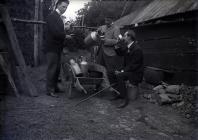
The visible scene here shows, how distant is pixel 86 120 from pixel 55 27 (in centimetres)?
234

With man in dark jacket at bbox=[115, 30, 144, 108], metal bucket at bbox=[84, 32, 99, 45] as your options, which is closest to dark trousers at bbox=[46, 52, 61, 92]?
metal bucket at bbox=[84, 32, 99, 45]

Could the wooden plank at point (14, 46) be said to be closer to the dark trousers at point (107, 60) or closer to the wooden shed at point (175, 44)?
the dark trousers at point (107, 60)

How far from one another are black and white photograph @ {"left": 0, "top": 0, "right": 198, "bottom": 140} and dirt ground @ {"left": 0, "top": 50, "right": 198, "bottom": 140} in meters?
0.01

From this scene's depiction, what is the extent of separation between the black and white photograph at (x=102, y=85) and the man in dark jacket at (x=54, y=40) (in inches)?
0.9

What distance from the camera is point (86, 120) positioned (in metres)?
4.43

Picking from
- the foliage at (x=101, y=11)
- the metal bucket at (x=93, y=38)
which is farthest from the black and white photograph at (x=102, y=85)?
the foliage at (x=101, y=11)

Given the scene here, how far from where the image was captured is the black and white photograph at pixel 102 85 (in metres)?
4.07

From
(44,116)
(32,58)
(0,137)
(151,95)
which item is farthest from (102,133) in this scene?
(32,58)

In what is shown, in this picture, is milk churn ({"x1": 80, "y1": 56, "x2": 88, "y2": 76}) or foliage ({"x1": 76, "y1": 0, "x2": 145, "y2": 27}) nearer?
milk churn ({"x1": 80, "y1": 56, "x2": 88, "y2": 76})

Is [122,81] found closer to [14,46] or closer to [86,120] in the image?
[86,120]

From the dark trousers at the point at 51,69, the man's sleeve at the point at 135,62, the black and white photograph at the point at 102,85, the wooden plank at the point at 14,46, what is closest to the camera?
the black and white photograph at the point at 102,85

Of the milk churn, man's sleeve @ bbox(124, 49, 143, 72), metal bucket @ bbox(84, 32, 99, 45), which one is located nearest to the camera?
the milk churn

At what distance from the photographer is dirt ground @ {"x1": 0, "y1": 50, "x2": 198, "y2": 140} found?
370cm

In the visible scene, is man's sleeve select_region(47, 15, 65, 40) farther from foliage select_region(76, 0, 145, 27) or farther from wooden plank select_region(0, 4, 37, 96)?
foliage select_region(76, 0, 145, 27)
